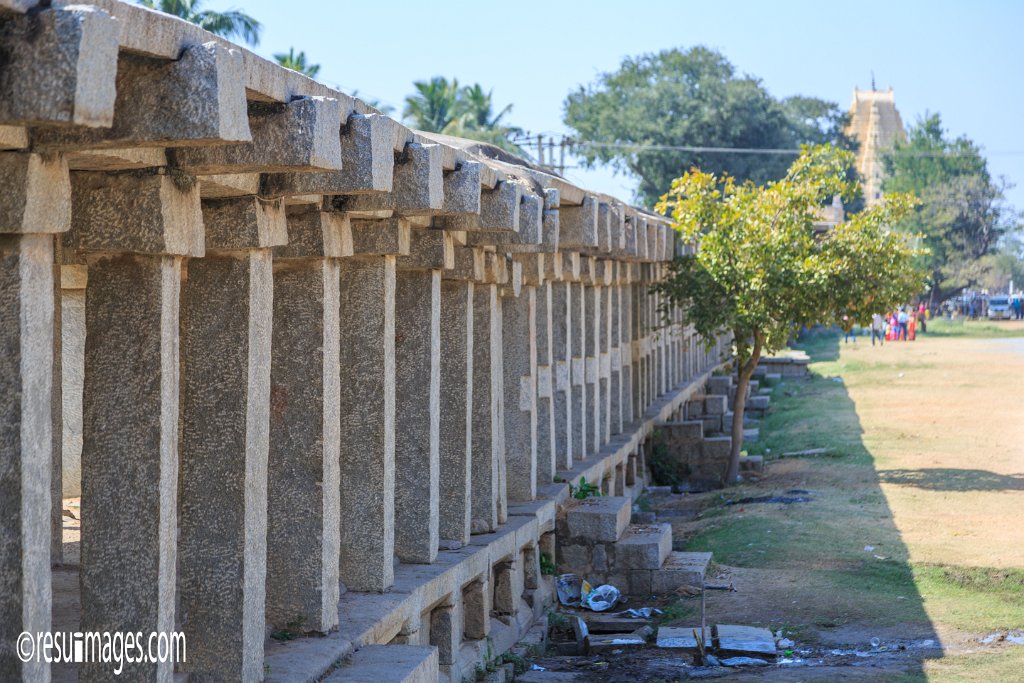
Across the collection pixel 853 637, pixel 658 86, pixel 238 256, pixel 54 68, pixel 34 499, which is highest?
pixel 658 86

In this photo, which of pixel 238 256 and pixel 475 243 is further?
pixel 475 243

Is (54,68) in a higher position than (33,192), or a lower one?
higher

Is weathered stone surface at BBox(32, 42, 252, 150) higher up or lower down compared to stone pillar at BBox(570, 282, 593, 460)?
higher up

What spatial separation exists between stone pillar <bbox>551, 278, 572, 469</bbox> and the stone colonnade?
11.1 ft

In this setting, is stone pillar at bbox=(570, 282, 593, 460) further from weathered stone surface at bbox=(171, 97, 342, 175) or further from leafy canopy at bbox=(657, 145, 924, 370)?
weathered stone surface at bbox=(171, 97, 342, 175)

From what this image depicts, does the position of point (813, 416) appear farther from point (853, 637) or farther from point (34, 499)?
point (34, 499)

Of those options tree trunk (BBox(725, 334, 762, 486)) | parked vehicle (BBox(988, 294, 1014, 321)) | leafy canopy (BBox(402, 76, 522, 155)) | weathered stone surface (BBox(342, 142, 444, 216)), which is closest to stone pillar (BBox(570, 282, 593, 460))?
tree trunk (BBox(725, 334, 762, 486))

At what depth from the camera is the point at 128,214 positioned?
5734 millimetres

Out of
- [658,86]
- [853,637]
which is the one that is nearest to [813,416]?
[853,637]

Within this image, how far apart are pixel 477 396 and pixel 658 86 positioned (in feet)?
184

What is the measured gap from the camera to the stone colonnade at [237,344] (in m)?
4.88

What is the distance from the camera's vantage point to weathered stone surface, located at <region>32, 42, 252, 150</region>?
4.91 m

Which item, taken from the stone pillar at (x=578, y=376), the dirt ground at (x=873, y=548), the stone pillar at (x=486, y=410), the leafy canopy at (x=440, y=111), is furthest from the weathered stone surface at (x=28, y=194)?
the leafy canopy at (x=440, y=111)

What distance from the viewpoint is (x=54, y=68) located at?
4.25 metres
